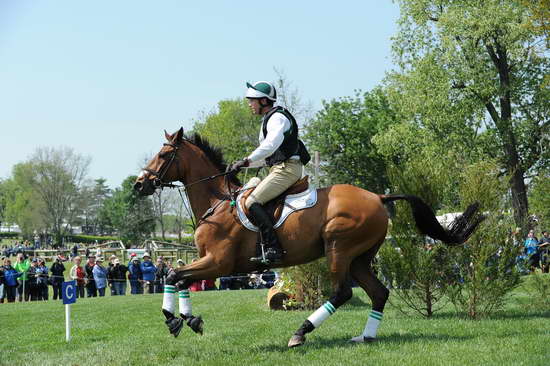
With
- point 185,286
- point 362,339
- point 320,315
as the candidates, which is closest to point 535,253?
point 362,339

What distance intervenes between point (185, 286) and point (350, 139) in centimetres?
4669

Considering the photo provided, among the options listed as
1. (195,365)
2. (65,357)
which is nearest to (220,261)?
(195,365)

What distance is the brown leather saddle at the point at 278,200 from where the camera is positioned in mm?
8352

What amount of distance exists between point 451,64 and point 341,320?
26092mm

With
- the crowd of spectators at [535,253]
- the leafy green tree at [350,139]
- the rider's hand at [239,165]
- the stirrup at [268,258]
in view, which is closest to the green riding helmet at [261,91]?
the rider's hand at [239,165]

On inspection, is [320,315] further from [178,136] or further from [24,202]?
[24,202]

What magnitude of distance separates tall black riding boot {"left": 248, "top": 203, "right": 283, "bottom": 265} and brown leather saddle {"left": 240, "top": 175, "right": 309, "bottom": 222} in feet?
0.39

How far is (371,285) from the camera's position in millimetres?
8898

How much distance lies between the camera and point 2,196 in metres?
126

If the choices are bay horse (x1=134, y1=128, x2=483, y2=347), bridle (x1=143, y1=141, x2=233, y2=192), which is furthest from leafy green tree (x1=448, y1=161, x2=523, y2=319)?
bridle (x1=143, y1=141, x2=233, y2=192)

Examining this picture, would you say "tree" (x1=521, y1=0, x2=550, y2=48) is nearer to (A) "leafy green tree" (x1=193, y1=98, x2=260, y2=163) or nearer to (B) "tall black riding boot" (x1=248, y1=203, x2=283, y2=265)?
(B) "tall black riding boot" (x1=248, y1=203, x2=283, y2=265)

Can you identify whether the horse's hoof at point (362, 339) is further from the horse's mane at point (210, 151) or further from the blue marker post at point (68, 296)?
the blue marker post at point (68, 296)

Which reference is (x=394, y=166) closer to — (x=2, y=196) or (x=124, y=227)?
(x=124, y=227)

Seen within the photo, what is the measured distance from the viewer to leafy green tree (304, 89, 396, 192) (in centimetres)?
5369
